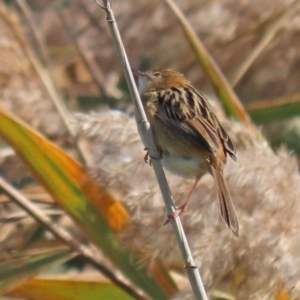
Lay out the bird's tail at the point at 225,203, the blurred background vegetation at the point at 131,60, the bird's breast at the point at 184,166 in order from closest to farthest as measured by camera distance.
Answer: the bird's tail at the point at 225,203, the bird's breast at the point at 184,166, the blurred background vegetation at the point at 131,60

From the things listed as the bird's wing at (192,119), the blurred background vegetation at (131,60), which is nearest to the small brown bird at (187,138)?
the bird's wing at (192,119)

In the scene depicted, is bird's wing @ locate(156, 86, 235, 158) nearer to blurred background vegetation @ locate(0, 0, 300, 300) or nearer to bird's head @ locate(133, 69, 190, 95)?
bird's head @ locate(133, 69, 190, 95)

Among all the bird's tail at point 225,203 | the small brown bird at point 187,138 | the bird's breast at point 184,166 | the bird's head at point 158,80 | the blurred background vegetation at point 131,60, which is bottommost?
the bird's tail at point 225,203

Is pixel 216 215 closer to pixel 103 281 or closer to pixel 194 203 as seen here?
pixel 194 203

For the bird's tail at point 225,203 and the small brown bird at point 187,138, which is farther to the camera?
the small brown bird at point 187,138

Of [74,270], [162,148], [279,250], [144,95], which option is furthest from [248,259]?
[74,270]

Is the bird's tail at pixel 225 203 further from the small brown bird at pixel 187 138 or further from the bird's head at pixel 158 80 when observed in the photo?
the bird's head at pixel 158 80

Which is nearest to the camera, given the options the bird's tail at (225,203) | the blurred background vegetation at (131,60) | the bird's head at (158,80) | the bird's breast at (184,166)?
the bird's tail at (225,203)
